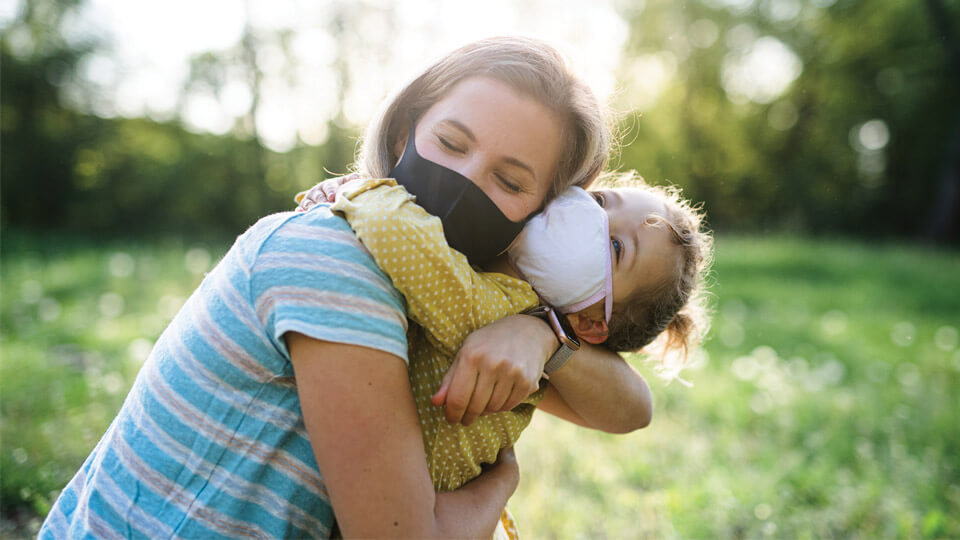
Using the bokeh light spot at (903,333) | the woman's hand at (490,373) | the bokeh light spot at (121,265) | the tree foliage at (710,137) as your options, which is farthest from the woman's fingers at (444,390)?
the tree foliage at (710,137)

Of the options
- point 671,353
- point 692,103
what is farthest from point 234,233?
point 692,103

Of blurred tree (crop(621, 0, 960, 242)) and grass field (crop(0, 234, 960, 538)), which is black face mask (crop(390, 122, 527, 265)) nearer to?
grass field (crop(0, 234, 960, 538))

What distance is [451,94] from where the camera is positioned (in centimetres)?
158

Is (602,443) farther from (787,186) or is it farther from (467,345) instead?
(787,186)

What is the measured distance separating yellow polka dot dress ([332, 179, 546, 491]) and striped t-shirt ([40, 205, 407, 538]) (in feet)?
0.13

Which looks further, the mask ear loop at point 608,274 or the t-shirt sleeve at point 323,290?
the mask ear loop at point 608,274

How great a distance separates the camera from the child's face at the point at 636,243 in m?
1.83

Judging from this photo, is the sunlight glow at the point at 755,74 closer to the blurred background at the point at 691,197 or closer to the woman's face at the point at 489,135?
the blurred background at the point at 691,197

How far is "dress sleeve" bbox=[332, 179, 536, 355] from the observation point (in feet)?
4.03

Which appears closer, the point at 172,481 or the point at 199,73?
the point at 172,481

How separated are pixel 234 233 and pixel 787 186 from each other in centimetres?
2144

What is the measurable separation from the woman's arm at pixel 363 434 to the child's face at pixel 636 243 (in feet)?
2.66

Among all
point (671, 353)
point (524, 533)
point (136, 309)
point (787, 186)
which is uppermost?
point (671, 353)

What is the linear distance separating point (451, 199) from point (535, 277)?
1.11ft
